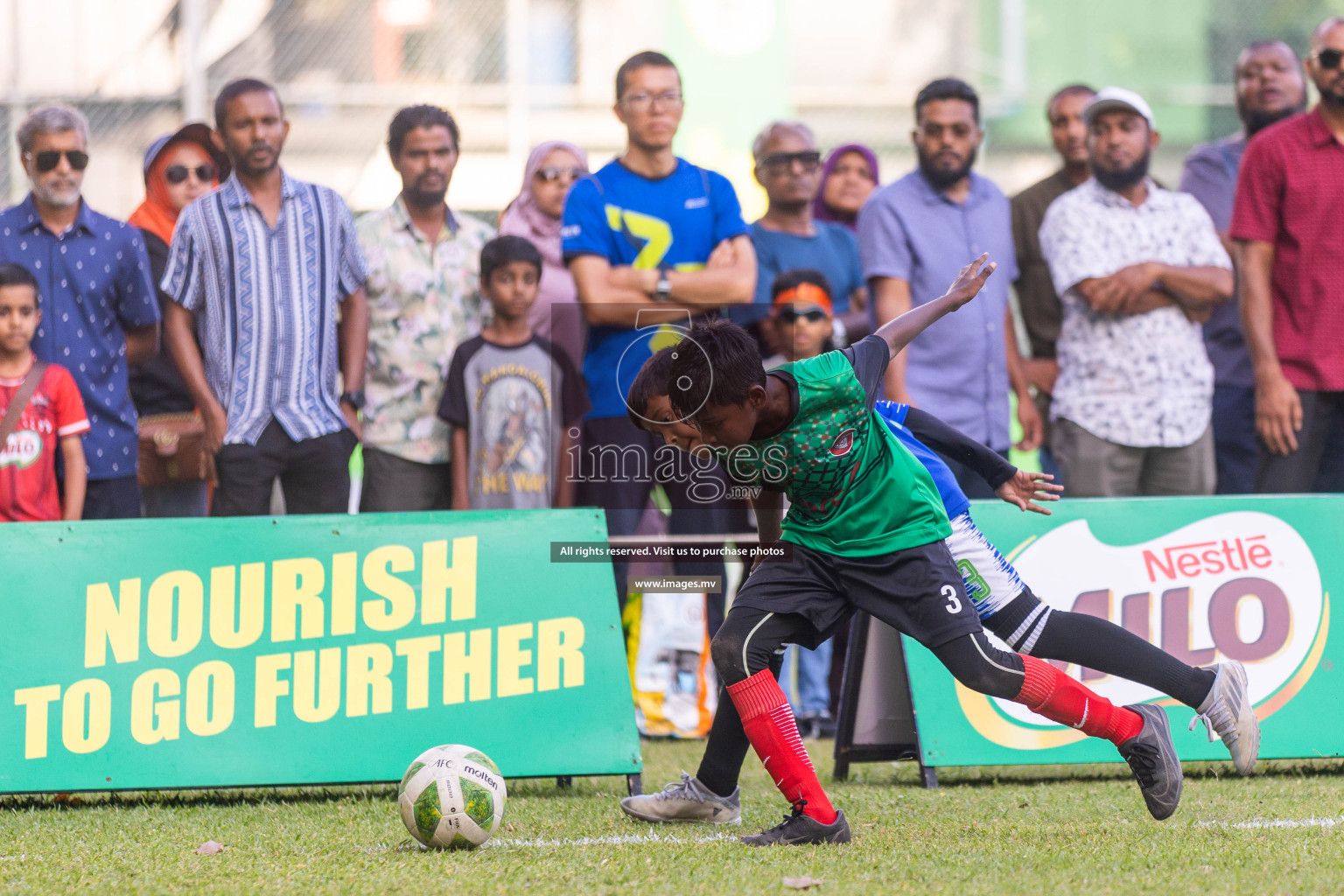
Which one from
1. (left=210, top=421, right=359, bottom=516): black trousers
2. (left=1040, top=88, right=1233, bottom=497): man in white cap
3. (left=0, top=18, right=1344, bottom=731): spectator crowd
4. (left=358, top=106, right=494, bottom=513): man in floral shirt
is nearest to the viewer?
(left=210, top=421, right=359, bottom=516): black trousers

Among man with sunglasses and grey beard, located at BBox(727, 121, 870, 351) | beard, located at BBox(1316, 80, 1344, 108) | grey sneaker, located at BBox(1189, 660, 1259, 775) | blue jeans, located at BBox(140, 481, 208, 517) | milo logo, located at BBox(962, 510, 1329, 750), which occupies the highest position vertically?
beard, located at BBox(1316, 80, 1344, 108)

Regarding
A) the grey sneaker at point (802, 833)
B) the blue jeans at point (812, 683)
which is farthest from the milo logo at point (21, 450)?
the grey sneaker at point (802, 833)

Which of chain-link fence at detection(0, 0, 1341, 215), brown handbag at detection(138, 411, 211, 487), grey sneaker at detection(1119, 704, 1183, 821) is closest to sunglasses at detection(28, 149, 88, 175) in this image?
brown handbag at detection(138, 411, 211, 487)

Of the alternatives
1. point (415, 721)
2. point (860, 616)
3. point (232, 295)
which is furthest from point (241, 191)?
point (860, 616)

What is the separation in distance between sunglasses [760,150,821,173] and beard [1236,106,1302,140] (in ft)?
7.48

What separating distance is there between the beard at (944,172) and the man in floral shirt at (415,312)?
220 centimetres

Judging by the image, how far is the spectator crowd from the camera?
6441mm

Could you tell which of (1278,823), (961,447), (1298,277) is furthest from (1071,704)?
(1298,277)

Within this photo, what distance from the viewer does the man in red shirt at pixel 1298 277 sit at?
21.9 feet

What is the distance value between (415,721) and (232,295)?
7.24 ft

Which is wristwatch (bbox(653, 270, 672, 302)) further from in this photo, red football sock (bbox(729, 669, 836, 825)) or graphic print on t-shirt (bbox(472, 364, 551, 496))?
red football sock (bbox(729, 669, 836, 825))

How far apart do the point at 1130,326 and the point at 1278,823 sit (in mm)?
2945

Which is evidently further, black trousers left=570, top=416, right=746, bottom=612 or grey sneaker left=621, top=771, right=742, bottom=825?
black trousers left=570, top=416, right=746, bottom=612

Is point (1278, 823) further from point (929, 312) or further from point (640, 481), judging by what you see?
point (640, 481)
